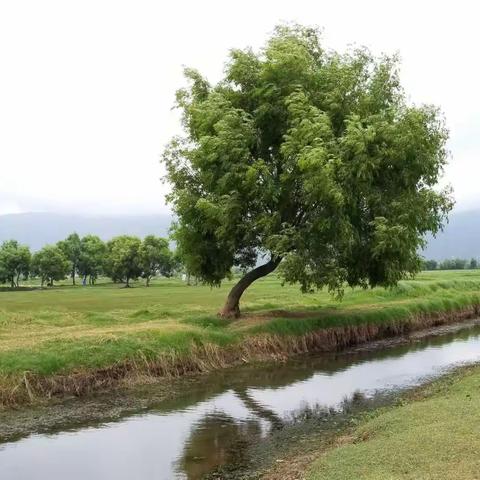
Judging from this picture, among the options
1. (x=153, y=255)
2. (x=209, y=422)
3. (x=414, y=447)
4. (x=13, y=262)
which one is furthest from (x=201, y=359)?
(x=13, y=262)

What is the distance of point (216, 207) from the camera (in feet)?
102

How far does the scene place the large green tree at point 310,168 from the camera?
3011 cm

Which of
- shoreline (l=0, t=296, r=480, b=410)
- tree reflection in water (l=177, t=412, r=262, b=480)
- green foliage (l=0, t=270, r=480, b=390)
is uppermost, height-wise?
green foliage (l=0, t=270, r=480, b=390)

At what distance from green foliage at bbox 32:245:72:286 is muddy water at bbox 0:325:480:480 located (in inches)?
3868

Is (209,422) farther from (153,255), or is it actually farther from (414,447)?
(153,255)

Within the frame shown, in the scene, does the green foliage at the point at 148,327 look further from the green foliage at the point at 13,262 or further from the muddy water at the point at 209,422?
the green foliage at the point at 13,262

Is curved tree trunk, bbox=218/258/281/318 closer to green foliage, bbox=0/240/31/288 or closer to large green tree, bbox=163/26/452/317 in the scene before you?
large green tree, bbox=163/26/452/317

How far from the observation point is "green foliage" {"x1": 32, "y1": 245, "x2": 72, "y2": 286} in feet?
397

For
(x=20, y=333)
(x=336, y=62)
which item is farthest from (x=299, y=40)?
(x=20, y=333)

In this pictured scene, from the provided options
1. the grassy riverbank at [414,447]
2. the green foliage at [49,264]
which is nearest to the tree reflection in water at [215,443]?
the grassy riverbank at [414,447]

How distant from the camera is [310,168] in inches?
1133

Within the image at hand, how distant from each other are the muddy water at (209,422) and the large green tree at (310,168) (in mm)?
5077

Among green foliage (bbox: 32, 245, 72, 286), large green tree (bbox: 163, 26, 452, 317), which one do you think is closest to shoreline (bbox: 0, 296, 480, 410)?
large green tree (bbox: 163, 26, 452, 317)

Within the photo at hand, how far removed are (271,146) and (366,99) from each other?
19.8 ft
